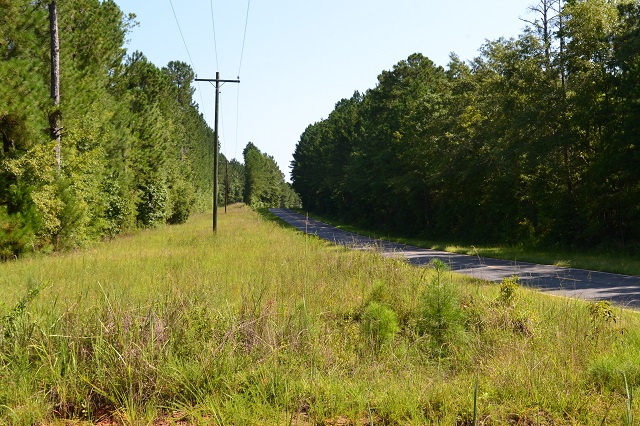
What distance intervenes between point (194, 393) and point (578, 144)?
23846 millimetres

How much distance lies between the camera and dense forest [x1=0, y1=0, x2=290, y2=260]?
55.3ft

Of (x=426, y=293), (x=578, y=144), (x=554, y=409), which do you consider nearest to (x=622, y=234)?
(x=578, y=144)

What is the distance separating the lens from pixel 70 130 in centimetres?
2080

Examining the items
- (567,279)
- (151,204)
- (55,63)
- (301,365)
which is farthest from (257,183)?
(301,365)

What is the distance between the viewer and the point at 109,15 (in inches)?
1163

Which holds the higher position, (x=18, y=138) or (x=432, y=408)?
(x=18, y=138)

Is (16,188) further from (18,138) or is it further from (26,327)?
(26,327)

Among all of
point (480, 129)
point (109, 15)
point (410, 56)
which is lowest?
point (480, 129)

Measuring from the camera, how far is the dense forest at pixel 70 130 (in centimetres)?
1686

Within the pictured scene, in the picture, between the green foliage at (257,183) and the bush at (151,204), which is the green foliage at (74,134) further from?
the green foliage at (257,183)

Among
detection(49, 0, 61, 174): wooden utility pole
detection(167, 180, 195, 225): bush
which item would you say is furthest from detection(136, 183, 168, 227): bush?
detection(49, 0, 61, 174): wooden utility pole

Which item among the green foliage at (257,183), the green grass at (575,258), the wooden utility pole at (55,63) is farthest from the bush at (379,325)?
the green foliage at (257,183)

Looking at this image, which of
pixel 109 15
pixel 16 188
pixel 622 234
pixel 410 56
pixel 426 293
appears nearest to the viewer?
pixel 426 293

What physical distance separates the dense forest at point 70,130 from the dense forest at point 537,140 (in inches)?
760
